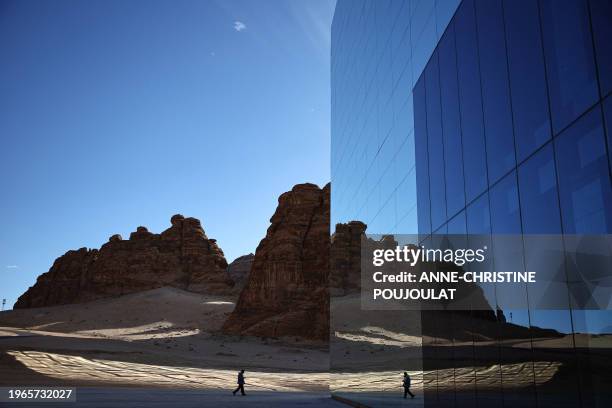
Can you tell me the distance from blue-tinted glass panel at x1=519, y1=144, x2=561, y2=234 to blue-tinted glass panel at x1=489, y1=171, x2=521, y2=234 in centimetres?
23

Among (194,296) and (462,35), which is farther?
(194,296)

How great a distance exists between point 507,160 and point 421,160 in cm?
508

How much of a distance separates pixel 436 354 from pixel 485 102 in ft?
19.5

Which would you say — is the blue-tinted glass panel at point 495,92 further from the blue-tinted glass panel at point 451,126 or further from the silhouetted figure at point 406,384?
the silhouetted figure at point 406,384

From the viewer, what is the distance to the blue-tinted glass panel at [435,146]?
12.5m

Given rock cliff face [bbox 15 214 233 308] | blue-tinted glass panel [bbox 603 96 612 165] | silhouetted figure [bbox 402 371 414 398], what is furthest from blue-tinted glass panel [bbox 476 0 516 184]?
rock cliff face [bbox 15 214 233 308]

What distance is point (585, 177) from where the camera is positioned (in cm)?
673

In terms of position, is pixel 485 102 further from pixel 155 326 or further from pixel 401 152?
pixel 155 326

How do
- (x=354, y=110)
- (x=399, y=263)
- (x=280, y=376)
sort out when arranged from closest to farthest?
(x=399, y=263)
(x=354, y=110)
(x=280, y=376)

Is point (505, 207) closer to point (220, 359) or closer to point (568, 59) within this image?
point (568, 59)

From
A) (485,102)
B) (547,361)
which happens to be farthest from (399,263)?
(547,361)

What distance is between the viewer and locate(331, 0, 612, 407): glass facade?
21.8 ft

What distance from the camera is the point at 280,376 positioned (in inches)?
1721

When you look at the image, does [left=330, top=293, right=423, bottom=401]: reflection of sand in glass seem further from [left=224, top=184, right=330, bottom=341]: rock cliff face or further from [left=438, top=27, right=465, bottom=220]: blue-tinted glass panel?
[left=224, top=184, right=330, bottom=341]: rock cliff face
